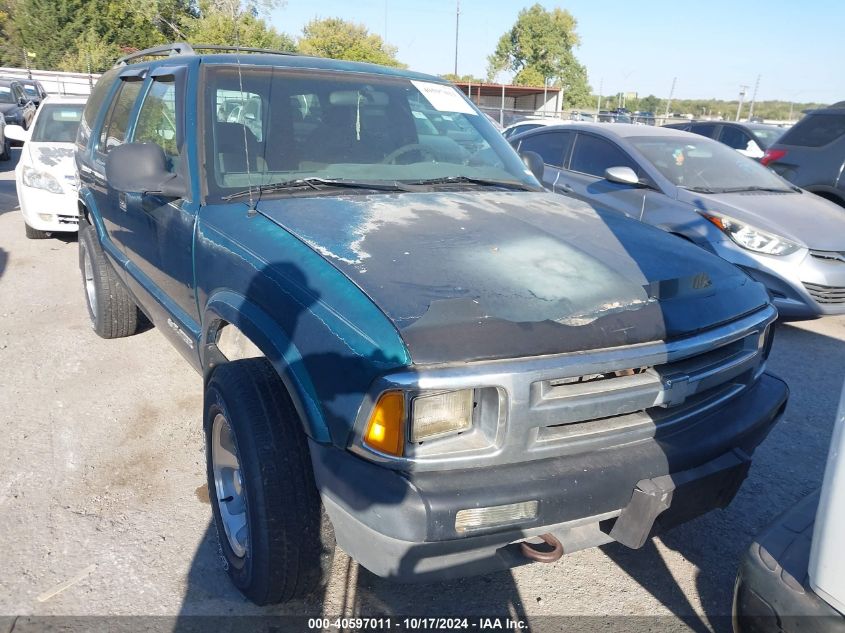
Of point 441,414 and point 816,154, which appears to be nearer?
point 441,414

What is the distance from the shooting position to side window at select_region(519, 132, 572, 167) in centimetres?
718

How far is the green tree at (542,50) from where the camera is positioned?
218 ft

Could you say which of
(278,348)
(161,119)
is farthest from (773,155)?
(278,348)

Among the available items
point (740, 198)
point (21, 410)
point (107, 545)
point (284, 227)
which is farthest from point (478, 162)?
point (740, 198)

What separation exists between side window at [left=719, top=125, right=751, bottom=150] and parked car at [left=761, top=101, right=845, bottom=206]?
370cm

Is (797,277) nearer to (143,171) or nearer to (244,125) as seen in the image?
(244,125)

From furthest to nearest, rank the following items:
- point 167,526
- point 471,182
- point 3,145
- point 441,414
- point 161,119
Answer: point 3,145 < point 161,119 < point 471,182 < point 167,526 < point 441,414

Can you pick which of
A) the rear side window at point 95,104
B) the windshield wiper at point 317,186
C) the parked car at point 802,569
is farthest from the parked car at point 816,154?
the rear side window at point 95,104

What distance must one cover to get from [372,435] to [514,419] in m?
0.40

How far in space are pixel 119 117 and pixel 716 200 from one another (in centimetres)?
468

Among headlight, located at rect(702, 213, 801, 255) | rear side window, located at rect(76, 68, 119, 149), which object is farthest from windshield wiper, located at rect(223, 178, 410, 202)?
headlight, located at rect(702, 213, 801, 255)

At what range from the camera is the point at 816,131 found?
7789mm

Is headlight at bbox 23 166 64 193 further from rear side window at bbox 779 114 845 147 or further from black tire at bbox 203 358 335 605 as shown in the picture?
rear side window at bbox 779 114 845 147

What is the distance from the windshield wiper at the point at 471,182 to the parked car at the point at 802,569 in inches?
78.7
